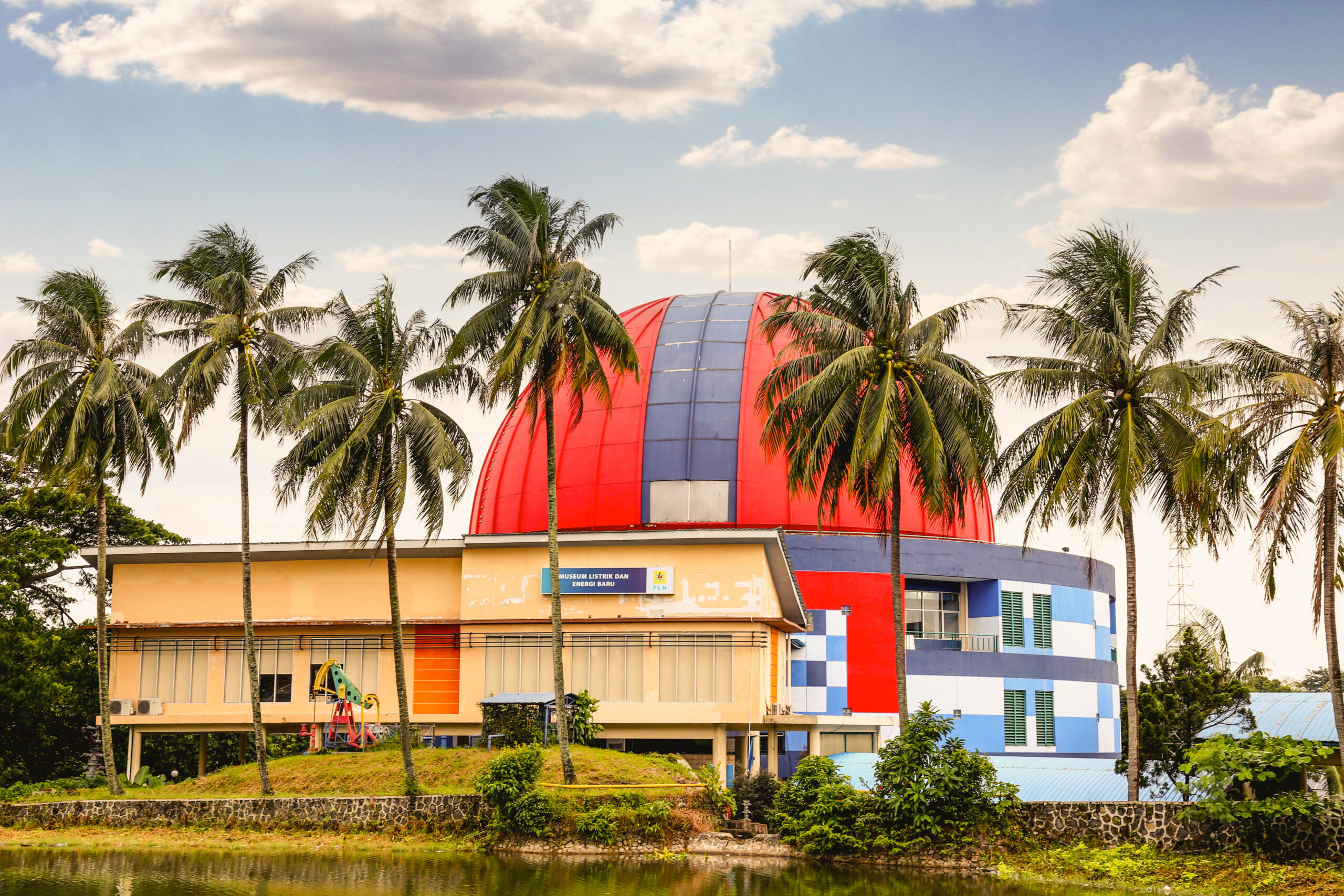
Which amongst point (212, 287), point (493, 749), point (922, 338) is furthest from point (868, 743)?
point (212, 287)

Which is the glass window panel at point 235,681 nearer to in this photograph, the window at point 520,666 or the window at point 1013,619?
the window at point 520,666

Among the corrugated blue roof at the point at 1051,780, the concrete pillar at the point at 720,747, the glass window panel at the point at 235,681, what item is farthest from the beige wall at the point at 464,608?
the corrugated blue roof at the point at 1051,780

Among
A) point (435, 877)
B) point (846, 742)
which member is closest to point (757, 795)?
point (435, 877)

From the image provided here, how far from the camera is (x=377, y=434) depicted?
32938mm

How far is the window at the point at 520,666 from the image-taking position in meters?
39.2

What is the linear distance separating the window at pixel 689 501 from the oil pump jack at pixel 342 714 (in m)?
13.5

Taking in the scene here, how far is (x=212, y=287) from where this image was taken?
33.6 m

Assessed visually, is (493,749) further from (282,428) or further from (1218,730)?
(1218,730)

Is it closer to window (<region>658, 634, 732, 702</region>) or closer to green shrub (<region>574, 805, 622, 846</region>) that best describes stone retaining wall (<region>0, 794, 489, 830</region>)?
green shrub (<region>574, 805, 622, 846</region>)

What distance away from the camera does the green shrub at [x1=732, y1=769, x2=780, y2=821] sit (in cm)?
3225

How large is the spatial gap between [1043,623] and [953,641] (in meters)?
3.86

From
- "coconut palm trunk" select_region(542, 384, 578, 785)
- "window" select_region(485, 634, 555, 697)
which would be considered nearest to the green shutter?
"window" select_region(485, 634, 555, 697)

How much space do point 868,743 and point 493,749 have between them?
17898 mm

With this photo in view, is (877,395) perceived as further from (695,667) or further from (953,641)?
(953,641)
